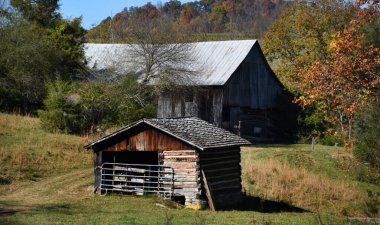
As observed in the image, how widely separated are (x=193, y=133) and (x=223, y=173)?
8.02ft

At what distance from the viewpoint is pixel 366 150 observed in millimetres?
33688

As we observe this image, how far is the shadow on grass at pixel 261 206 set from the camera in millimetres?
28328

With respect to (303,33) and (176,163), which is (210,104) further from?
(176,163)

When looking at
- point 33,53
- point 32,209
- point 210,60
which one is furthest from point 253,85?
point 32,209

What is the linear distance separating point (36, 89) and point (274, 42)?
911 inches

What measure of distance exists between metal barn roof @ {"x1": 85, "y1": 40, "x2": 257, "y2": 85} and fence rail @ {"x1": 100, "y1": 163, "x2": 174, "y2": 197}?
1967 centimetres

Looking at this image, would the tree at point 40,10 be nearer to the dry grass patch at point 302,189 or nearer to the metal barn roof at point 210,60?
the metal barn roof at point 210,60

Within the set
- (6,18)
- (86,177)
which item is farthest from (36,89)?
(86,177)

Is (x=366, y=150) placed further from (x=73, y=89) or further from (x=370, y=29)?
(x=73, y=89)

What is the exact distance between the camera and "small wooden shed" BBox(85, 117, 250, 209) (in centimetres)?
2653

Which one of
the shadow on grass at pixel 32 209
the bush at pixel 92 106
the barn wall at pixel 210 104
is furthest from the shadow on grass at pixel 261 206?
the barn wall at pixel 210 104

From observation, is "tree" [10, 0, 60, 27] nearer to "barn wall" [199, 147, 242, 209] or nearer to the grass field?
the grass field

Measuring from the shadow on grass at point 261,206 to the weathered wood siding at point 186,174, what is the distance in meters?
2.06

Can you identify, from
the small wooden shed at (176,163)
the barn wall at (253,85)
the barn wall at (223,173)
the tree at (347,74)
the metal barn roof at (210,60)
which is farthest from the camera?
the barn wall at (253,85)
